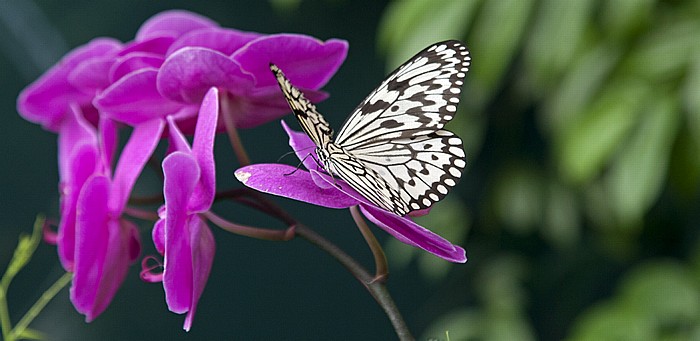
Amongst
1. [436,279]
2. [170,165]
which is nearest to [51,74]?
[170,165]

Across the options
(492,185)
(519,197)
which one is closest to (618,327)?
(519,197)

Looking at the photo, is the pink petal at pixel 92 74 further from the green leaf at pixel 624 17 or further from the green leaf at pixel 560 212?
the green leaf at pixel 560 212

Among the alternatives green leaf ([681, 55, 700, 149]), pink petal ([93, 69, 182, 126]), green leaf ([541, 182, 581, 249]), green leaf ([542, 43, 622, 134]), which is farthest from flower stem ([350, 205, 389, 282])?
green leaf ([541, 182, 581, 249])

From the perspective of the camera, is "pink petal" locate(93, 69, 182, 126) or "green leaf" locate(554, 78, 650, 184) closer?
"pink petal" locate(93, 69, 182, 126)

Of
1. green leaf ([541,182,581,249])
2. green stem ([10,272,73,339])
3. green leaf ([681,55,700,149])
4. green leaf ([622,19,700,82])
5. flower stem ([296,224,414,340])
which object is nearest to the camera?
flower stem ([296,224,414,340])

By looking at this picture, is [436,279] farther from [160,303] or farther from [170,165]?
[170,165]

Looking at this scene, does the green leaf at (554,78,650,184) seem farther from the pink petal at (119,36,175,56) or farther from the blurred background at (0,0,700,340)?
the pink petal at (119,36,175,56)

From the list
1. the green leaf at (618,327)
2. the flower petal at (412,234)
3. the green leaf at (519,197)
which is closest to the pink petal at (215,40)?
the flower petal at (412,234)
